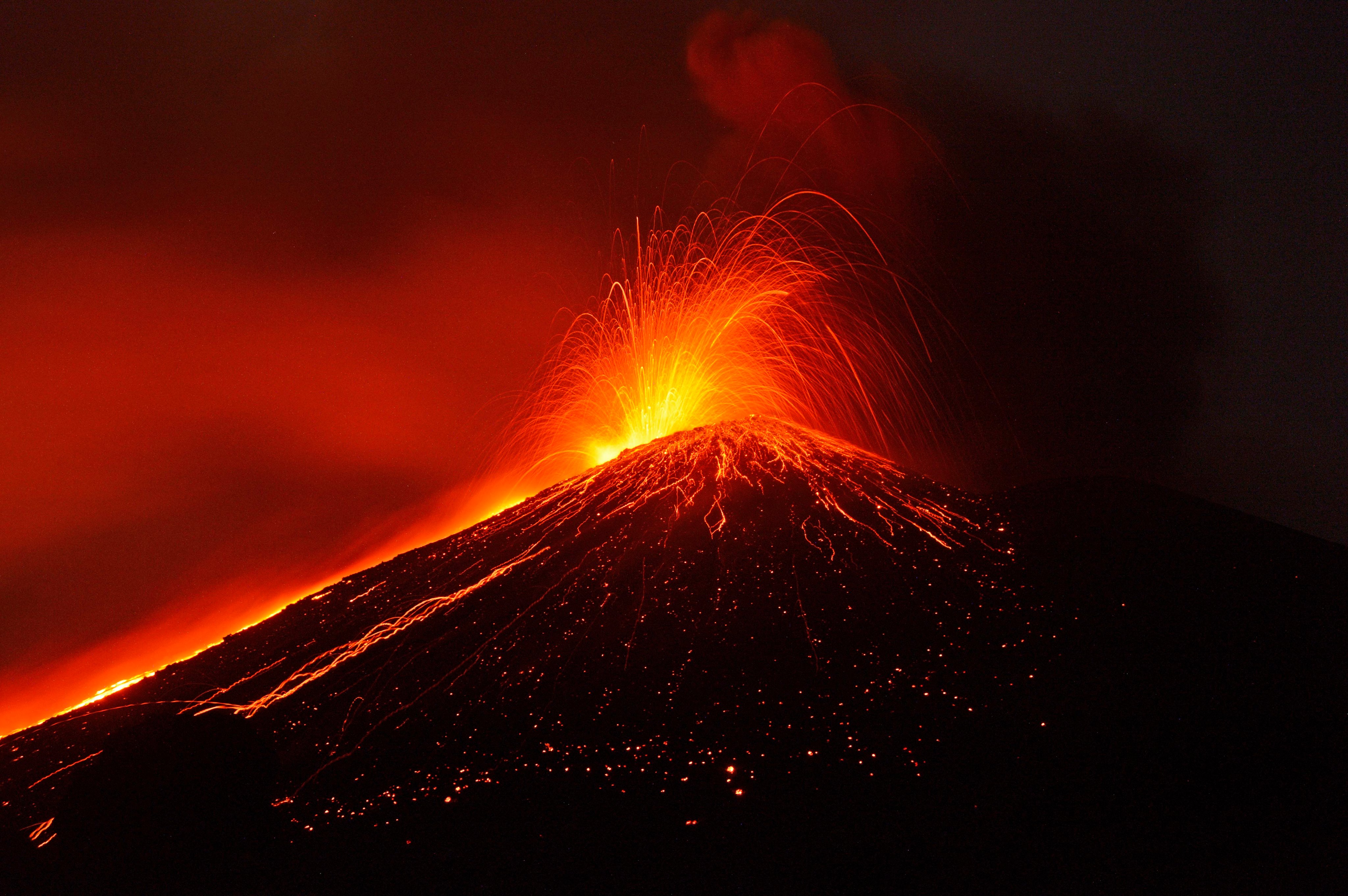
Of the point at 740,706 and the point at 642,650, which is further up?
the point at 642,650

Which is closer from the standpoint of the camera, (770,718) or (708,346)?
(770,718)

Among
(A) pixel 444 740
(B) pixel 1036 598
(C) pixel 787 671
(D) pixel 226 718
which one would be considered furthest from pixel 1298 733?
(D) pixel 226 718

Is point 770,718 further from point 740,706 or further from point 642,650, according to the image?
point 642,650

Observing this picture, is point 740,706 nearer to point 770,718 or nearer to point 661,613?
point 770,718

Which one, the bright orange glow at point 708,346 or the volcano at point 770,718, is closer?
the volcano at point 770,718

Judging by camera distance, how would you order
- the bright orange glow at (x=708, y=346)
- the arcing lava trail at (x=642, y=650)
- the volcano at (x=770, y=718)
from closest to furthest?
the volcano at (x=770, y=718), the arcing lava trail at (x=642, y=650), the bright orange glow at (x=708, y=346)

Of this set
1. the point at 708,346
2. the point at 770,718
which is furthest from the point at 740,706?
the point at 708,346
